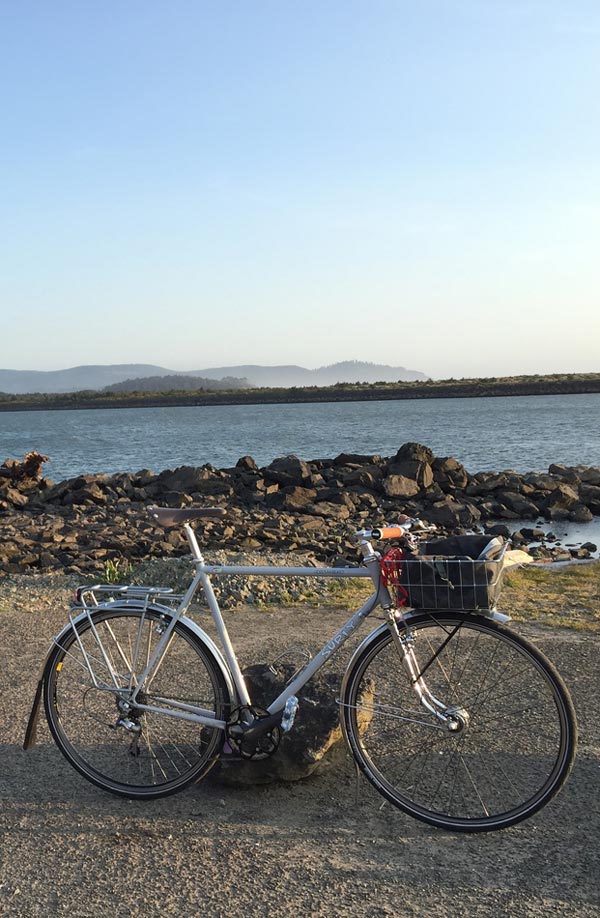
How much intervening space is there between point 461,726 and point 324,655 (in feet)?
2.19

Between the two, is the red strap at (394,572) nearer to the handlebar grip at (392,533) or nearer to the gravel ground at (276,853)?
the handlebar grip at (392,533)

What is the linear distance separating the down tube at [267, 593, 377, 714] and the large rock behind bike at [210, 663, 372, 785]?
0.22 meters

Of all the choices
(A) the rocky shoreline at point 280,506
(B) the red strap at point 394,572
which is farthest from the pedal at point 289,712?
(A) the rocky shoreline at point 280,506

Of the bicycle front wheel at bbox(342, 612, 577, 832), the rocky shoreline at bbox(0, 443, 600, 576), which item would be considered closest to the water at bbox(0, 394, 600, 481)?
the rocky shoreline at bbox(0, 443, 600, 576)

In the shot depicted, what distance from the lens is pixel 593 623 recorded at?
308 inches

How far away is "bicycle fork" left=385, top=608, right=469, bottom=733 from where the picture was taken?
12.1 ft

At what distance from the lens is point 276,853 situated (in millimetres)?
3607

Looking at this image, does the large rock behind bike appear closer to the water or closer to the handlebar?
the handlebar

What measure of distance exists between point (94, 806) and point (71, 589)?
6114mm

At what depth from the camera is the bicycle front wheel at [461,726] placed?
11.8ft

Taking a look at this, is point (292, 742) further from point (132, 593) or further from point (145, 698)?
point (132, 593)

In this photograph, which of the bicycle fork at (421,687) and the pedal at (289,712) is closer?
the bicycle fork at (421,687)

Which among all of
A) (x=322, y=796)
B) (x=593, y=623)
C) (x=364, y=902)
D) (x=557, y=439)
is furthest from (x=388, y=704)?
(x=557, y=439)

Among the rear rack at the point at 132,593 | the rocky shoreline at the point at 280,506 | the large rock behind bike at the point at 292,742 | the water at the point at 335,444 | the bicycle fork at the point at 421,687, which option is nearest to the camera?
the bicycle fork at the point at 421,687
